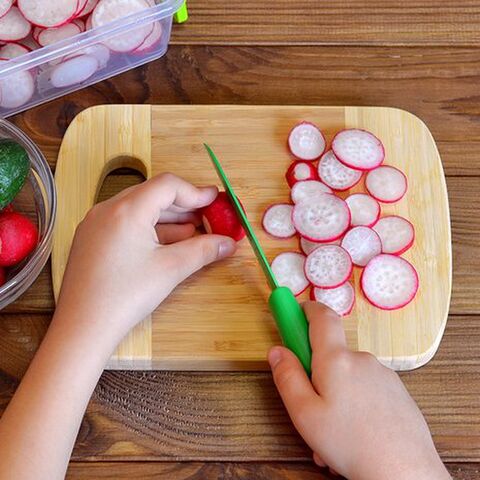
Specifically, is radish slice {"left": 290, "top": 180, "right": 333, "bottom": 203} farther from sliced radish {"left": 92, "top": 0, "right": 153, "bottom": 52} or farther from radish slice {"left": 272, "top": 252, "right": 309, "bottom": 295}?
sliced radish {"left": 92, "top": 0, "right": 153, "bottom": 52}

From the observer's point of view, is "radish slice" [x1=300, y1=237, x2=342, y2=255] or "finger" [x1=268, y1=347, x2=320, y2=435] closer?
"finger" [x1=268, y1=347, x2=320, y2=435]

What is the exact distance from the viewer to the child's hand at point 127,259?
3.83ft

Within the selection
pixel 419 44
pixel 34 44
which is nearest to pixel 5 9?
pixel 34 44

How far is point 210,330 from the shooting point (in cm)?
125

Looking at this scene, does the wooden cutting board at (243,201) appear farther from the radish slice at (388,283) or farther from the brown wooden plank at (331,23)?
the brown wooden plank at (331,23)

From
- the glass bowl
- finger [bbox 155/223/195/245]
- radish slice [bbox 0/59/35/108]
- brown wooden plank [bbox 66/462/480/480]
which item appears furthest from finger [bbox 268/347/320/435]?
radish slice [bbox 0/59/35/108]

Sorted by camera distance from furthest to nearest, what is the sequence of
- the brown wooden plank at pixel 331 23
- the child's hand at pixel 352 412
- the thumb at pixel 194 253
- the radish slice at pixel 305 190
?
the brown wooden plank at pixel 331 23 < the radish slice at pixel 305 190 < the thumb at pixel 194 253 < the child's hand at pixel 352 412

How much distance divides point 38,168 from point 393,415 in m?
0.64

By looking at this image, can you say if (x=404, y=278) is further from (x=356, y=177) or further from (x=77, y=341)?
(x=77, y=341)

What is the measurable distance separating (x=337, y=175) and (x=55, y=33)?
0.50 m

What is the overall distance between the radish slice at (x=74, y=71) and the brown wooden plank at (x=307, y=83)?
3 cm

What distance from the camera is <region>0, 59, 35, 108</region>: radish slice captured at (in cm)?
132

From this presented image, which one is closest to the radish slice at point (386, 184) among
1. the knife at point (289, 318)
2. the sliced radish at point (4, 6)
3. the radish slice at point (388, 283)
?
the radish slice at point (388, 283)

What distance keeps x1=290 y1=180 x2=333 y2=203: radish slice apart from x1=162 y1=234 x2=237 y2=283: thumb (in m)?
0.14
